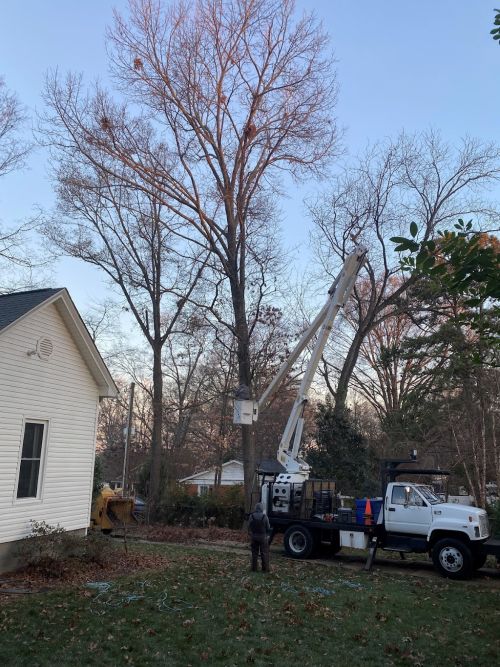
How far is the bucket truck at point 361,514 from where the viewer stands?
12.6m

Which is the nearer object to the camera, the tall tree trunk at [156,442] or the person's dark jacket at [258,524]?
the person's dark jacket at [258,524]

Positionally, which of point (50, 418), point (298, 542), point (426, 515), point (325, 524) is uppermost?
point (50, 418)

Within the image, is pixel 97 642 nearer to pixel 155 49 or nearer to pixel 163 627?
pixel 163 627

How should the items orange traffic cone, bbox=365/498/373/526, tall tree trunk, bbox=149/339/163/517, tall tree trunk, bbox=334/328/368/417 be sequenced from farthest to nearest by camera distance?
tall tree trunk, bbox=334/328/368/417 → tall tree trunk, bbox=149/339/163/517 → orange traffic cone, bbox=365/498/373/526

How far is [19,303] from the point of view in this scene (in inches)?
469

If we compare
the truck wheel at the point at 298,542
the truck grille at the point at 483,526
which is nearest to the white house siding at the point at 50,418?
the truck wheel at the point at 298,542

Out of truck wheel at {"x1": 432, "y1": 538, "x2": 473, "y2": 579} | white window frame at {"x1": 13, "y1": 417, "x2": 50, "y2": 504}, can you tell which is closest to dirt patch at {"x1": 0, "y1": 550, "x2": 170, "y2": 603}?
white window frame at {"x1": 13, "y1": 417, "x2": 50, "y2": 504}

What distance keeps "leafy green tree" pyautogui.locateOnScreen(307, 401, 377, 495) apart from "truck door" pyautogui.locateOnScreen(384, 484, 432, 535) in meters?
7.29

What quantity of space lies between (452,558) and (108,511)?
1238 centimetres

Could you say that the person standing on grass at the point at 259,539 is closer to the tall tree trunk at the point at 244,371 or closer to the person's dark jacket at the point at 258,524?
the person's dark jacket at the point at 258,524

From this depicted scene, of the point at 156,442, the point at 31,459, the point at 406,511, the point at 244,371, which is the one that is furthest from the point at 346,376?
the point at 31,459

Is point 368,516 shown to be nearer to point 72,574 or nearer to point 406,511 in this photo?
point 406,511

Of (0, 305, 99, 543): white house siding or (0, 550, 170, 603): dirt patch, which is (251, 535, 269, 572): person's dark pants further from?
(0, 305, 99, 543): white house siding

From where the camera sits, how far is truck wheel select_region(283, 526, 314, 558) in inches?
583
